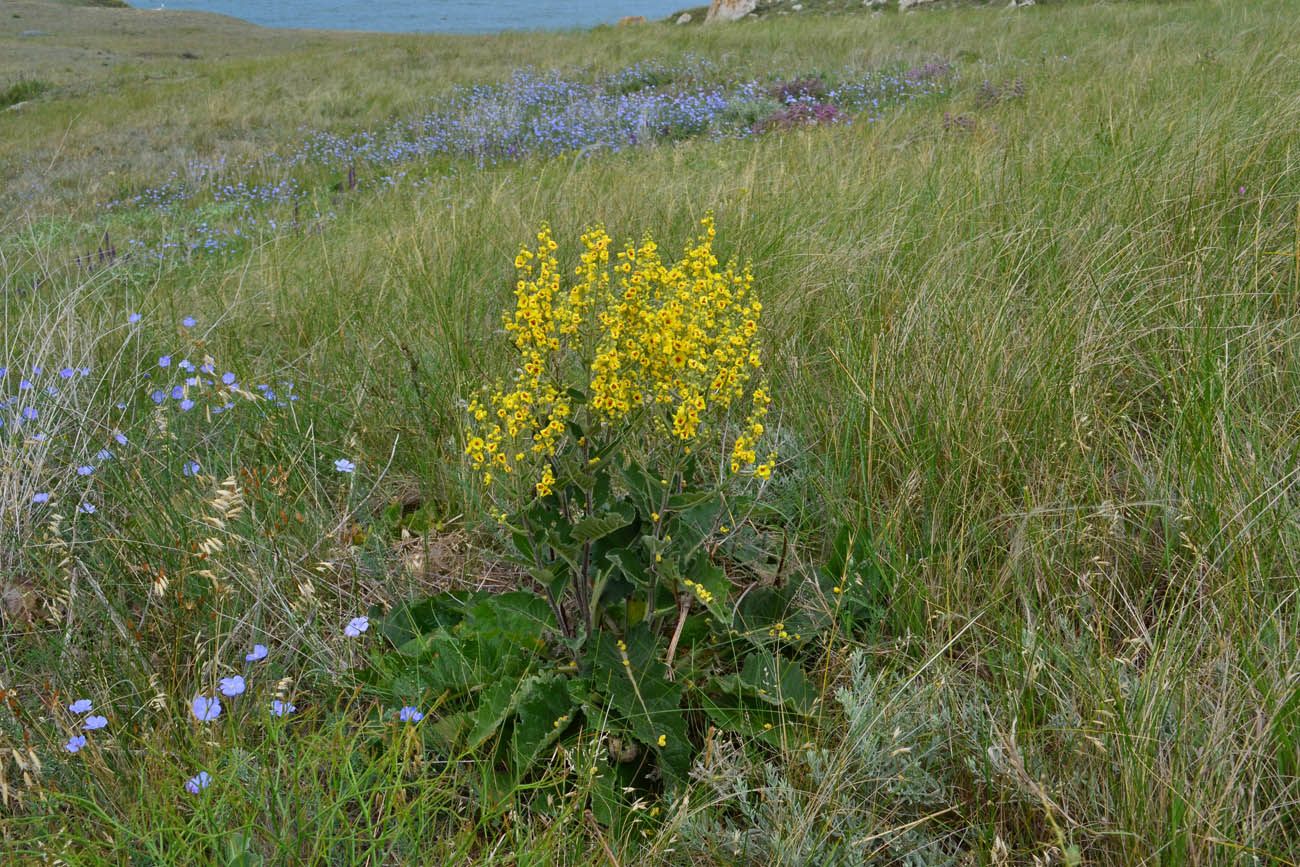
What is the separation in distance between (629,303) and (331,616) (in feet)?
3.50

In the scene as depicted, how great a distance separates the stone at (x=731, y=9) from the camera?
29906 millimetres

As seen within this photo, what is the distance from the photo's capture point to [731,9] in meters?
30.8

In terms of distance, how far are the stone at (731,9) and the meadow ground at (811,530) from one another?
28091 millimetres

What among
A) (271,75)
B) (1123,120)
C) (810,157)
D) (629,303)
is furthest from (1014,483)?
(271,75)

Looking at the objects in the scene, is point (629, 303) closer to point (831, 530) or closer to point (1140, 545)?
point (831, 530)

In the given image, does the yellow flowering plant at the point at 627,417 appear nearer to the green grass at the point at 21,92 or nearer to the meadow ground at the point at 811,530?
the meadow ground at the point at 811,530

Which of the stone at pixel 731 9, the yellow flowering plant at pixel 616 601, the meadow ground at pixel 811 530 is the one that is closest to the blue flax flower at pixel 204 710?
the meadow ground at pixel 811 530

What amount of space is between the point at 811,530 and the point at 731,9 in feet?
107

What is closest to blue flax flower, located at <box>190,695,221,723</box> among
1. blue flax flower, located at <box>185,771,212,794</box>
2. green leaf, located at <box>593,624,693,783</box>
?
blue flax flower, located at <box>185,771,212,794</box>

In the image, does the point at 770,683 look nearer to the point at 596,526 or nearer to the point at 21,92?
the point at 596,526

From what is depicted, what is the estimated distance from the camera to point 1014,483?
2.10 meters

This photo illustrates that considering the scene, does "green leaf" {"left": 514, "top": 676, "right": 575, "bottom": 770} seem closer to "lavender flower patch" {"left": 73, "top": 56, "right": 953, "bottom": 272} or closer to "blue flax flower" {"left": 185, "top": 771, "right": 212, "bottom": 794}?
"blue flax flower" {"left": 185, "top": 771, "right": 212, "bottom": 794}

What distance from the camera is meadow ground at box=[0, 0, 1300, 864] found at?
4.64 ft

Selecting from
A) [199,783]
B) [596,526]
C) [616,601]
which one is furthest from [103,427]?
[596,526]
